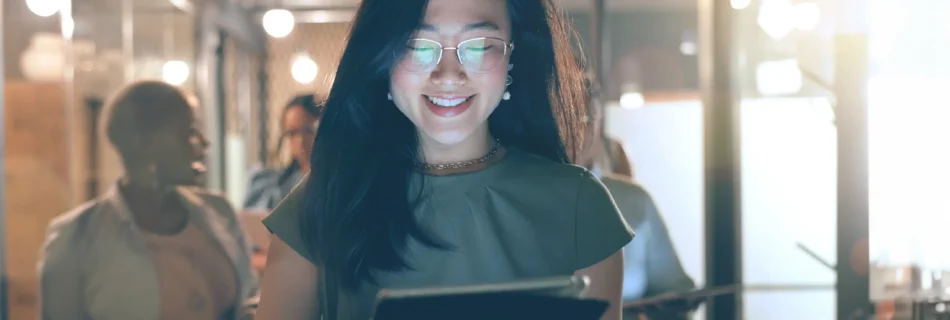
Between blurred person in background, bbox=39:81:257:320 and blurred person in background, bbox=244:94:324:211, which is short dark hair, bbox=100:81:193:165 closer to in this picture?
blurred person in background, bbox=39:81:257:320

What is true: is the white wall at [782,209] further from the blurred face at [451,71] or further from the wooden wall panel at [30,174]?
the wooden wall panel at [30,174]

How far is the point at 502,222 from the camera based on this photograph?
104cm

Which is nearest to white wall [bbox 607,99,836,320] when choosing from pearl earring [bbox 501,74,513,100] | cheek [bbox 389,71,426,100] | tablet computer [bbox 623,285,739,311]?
tablet computer [bbox 623,285,739,311]

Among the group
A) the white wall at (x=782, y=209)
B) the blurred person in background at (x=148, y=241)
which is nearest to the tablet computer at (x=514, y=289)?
the blurred person in background at (x=148, y=241)

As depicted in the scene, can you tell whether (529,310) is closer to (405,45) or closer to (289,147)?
(405,45)

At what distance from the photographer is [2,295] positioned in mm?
2553

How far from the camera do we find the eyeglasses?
99 cm

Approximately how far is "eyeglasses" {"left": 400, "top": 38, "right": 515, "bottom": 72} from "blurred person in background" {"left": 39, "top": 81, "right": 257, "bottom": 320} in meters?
1.18

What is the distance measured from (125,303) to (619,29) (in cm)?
419

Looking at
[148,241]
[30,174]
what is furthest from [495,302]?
[30,174]

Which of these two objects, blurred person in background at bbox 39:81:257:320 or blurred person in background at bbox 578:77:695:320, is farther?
blurred person in background at bbox 39:81:257:320

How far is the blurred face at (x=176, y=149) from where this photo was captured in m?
2.18

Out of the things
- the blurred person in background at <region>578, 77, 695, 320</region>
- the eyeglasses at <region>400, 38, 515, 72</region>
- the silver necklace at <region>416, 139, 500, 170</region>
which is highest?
the eyeglasses at <region>400, 38, 515, 72</region>

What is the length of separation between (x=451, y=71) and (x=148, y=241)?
4.46 ft
